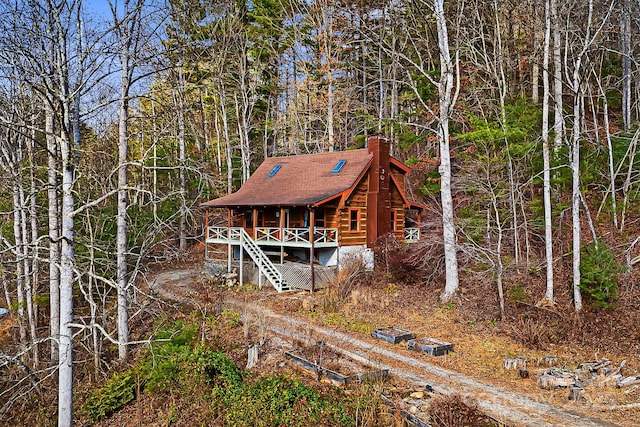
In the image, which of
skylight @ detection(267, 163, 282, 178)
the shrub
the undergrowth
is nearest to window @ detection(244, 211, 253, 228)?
skylight @ detection(267, 163, 282, 178)

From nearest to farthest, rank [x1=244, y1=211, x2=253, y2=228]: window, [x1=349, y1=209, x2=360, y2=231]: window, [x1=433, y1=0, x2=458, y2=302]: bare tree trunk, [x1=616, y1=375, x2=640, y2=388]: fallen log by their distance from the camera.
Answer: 1. [x1=616, y1=375, x2=640, y2=388]: fallen log
2. [x1=433, y1=0, x2=458, y2=302]: bare tree trunk
3. [x1=349, y1=209, x2=360, y2=231]: window
4. [x1=244, y1=211, x2=253, y2=228]: window

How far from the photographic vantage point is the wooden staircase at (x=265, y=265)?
18.8 metres

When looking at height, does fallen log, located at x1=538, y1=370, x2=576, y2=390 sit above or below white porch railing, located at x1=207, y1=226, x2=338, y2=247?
below

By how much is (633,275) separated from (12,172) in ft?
57.4

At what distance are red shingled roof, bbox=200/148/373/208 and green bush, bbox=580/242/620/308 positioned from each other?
1020 cm

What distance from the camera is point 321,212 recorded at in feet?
69.4

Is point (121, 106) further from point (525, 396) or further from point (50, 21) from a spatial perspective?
point (525, 396)

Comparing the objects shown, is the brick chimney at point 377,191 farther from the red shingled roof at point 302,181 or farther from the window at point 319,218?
the window at point 319,218

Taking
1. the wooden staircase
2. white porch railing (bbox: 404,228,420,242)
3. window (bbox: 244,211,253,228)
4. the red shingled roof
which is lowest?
the wooden staircase

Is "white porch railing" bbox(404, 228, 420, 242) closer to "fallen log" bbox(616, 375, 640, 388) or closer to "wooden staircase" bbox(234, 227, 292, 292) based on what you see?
"wooden staircase" bbox(234, 227, 292, 292)

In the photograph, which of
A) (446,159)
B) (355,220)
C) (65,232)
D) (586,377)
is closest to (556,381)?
(586,377)

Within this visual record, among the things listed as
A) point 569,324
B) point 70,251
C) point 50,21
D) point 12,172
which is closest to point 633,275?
point 569,324

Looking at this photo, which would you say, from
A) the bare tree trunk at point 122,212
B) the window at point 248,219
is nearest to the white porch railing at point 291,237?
the window at point 248,219

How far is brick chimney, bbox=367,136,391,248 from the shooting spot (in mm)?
21094
